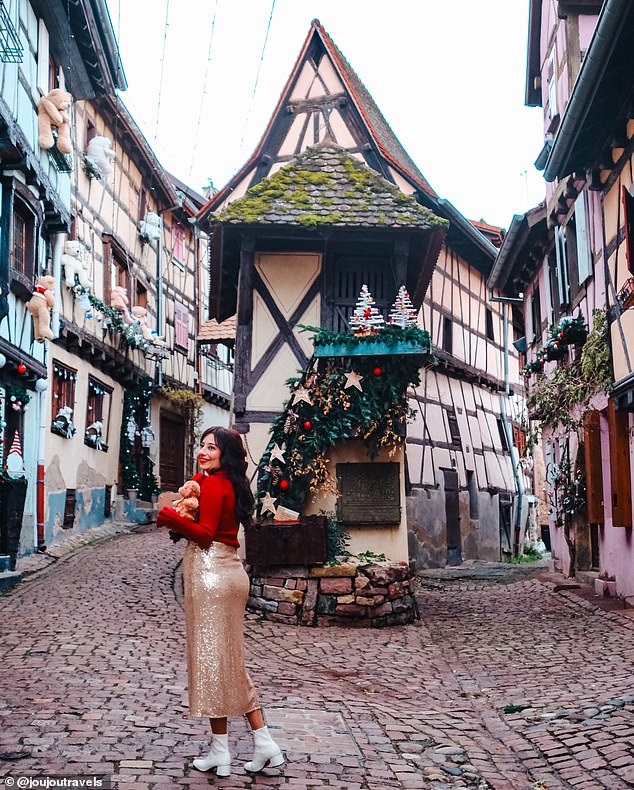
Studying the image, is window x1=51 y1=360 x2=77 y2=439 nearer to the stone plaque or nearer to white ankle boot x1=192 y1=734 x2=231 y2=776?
the stone plaque

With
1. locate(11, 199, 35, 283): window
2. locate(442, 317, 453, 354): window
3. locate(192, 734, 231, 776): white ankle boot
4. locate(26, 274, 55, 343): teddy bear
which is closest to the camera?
locate(192, 734, 231, 776): white ankle boot

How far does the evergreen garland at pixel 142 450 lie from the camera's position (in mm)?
20719

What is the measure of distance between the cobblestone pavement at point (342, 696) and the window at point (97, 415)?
7.27m

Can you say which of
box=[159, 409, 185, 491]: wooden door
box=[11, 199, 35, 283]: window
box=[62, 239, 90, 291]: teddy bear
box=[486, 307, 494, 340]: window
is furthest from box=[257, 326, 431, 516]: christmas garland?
box=[159, 409, 185, 491]: wooden door

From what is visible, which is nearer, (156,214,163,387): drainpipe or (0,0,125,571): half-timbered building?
(0,0,125,571): half-timbered building

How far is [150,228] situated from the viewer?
890 inches

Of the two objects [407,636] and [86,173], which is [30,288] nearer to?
[86,173]

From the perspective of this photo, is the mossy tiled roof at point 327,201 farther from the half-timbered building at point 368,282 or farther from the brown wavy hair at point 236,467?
the brown wavy hair at point 236,467

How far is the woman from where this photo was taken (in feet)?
15.0

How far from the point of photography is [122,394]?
2109 cm

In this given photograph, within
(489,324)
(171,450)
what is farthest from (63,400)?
(489,324)

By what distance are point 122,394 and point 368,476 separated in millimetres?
10981

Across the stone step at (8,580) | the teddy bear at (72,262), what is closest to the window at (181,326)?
the teddy bear at (72,262)

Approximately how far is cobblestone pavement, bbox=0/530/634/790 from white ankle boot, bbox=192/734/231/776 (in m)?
0.05
